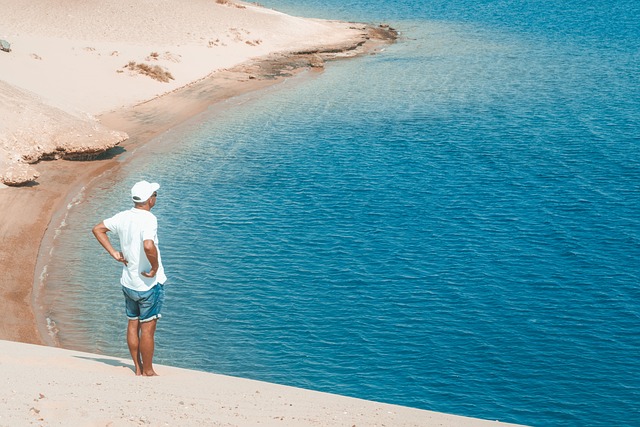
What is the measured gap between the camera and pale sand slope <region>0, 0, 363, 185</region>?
27297 mm

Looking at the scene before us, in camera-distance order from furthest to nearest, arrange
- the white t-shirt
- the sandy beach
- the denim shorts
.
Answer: the denim shorts < the white t-shirt < the sandy beach

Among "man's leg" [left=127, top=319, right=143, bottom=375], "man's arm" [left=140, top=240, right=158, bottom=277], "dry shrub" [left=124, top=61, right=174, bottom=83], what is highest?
"dry shrub" [left=124, top=61, right=174, bottom=83]

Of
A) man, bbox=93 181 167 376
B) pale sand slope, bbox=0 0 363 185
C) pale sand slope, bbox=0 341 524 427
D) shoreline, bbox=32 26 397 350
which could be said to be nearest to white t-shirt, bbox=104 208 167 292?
man, bbox=93 181 167 376

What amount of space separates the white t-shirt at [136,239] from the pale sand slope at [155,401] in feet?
4.00

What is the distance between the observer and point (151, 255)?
10070 millimetres

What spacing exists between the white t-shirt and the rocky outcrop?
49.9 feet

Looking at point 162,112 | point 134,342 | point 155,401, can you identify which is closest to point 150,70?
point 162,112

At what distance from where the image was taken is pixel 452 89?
40188 mm

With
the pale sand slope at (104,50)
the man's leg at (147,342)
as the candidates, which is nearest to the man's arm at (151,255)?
the man's leg at (147,342)

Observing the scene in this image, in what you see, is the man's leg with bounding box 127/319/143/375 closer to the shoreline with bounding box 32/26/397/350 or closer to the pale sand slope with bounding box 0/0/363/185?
the shoreline with bounding box 32/26/397/350

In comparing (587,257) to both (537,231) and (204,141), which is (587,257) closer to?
(537,231)

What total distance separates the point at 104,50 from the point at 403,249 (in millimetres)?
26821

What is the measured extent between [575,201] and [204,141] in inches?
578

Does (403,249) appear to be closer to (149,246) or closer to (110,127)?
(149,246)
